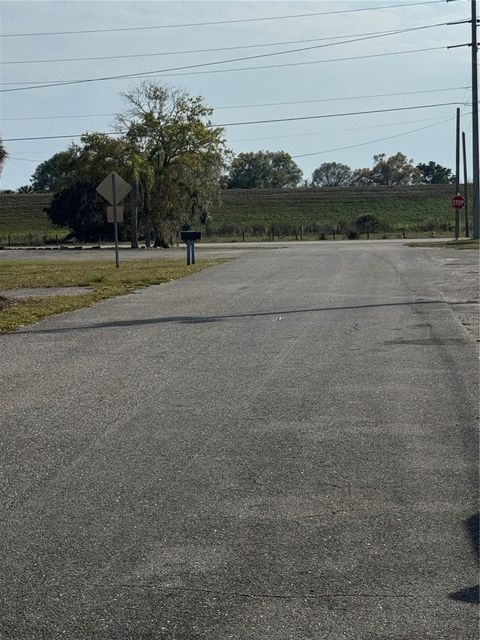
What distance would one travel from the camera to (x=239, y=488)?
666cm

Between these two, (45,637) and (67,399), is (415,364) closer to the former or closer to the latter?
(67,399)

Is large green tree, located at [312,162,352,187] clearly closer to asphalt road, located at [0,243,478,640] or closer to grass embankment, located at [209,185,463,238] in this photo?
grass embankment, located at [209,185,463,238]

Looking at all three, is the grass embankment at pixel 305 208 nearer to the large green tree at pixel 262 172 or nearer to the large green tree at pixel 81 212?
the large green tree at pixel 81 212

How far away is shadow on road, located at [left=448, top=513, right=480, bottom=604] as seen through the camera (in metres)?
4.86

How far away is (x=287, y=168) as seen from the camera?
172875 millimetres

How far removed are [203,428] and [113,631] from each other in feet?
12.8

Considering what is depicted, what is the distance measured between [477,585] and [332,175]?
18168 cm

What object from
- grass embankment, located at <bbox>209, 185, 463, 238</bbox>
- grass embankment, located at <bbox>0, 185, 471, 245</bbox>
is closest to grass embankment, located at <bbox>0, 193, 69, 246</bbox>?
grass embankment, located at <bbox>0, 185, 471, 245</bbox>

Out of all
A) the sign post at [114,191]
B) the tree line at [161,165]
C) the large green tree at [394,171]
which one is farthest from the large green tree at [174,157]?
the large green tree at [394,171]

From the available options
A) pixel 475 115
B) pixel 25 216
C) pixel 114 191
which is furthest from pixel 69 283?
pixel 25 216

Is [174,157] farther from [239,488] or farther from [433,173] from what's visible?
[433,173]

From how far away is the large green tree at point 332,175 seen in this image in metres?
183

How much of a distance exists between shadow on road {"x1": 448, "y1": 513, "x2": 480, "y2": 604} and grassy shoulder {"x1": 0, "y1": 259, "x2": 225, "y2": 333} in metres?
10.5

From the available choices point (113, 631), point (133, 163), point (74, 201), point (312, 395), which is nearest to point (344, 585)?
point (113, 631)
